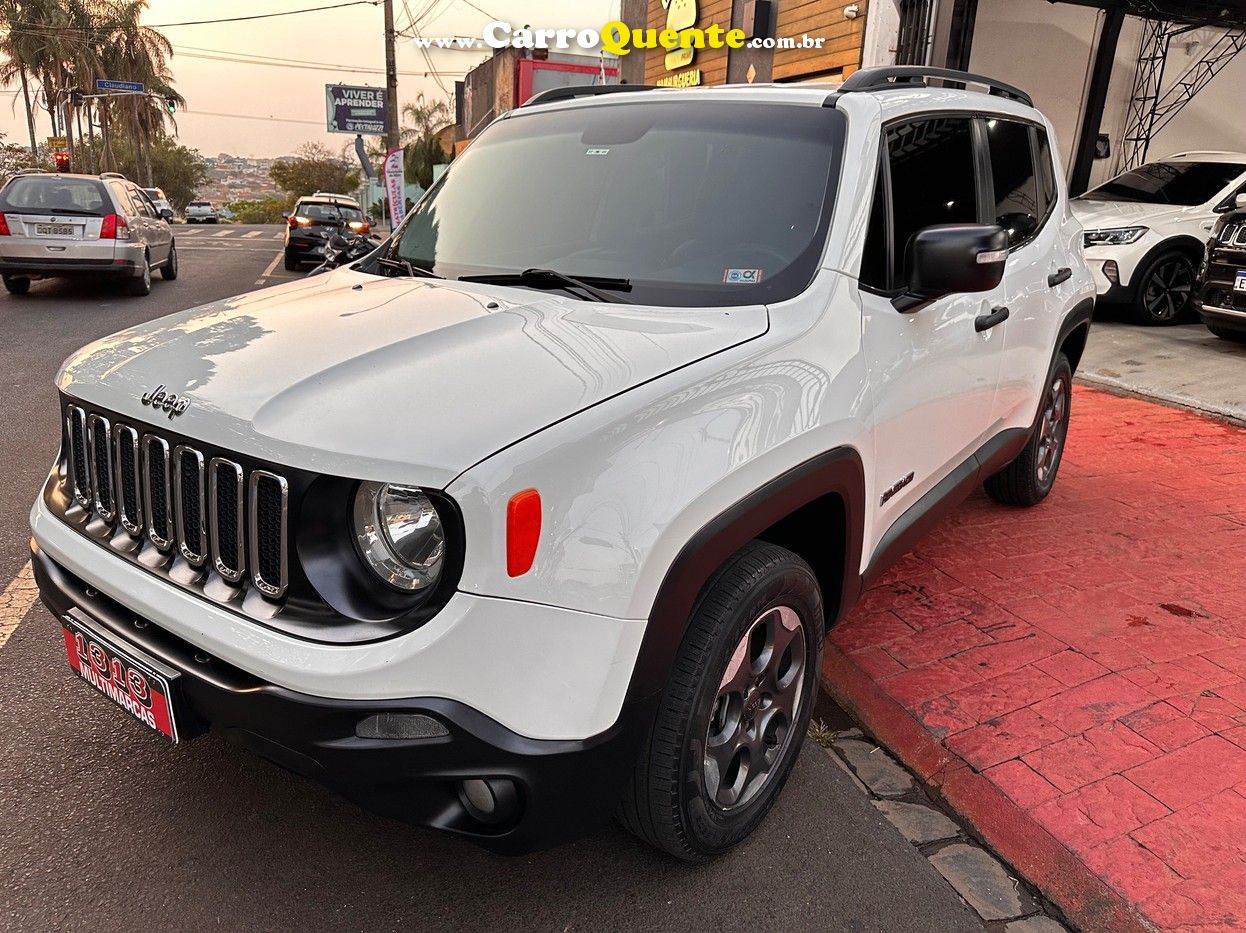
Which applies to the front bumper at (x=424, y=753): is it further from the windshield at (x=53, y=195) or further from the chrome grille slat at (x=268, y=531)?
the windshield at (x=53, y=195)

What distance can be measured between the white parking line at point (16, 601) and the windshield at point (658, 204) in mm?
1939

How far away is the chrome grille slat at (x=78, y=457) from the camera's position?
2.38 m

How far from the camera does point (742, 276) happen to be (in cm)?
263

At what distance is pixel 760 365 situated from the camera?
224cm

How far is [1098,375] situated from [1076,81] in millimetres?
8066

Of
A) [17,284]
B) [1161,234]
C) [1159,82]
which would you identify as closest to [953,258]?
[1161,234]

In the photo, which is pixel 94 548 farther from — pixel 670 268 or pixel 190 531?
pixel 670 268

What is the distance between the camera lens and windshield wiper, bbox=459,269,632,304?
8.64 feet

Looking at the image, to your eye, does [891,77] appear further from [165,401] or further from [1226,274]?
[1226,274]

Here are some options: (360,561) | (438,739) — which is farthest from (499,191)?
(438,739)

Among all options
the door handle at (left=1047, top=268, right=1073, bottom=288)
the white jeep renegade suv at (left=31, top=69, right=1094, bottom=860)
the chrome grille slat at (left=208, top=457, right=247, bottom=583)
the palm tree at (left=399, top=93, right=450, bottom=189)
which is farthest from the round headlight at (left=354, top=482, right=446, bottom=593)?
the palm tree at (left=399, top=93, right=450, bottom=189)

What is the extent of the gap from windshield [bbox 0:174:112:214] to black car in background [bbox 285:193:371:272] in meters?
5.68

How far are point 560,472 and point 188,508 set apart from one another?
876 millimetres

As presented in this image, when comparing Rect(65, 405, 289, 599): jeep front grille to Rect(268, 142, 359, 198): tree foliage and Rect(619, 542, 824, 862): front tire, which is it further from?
Rect(268, 142, 359, 198): tree foliage
